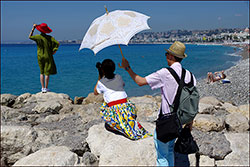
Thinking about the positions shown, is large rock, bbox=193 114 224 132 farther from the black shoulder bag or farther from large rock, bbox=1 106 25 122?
large rock, bbox=1 106 25 122

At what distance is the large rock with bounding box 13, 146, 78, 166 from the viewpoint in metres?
3.66

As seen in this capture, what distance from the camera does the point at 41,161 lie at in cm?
369

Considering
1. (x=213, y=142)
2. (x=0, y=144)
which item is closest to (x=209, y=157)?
(x=213, y=142)

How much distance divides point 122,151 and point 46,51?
5.38 m

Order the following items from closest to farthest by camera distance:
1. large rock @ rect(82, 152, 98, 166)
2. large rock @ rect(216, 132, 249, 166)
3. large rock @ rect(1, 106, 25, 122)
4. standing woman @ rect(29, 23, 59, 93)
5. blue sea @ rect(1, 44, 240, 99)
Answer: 1. large rock @ rect(82, 152, 98, 166)
2. large rock @ rect(216, 132, 249, 166)
3. large rock @ rect(1, 106, 25, 122)
4. standing woman @ rect(29, 23, 59, 93)
5. blue sea @ rect(1, 44, 240, 99)

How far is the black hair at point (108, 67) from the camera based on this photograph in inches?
156

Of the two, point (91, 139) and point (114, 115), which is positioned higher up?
point (114, 115)

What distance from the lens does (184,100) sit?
108 inches

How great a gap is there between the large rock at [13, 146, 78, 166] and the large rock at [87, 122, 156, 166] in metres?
0.42

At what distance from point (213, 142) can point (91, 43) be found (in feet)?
8.64

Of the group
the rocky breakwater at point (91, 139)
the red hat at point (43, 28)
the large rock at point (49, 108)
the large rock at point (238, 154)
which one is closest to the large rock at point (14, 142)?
the rocky breakwater at point (91, 139)

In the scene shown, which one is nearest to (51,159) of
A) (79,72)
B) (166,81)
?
(166,81)

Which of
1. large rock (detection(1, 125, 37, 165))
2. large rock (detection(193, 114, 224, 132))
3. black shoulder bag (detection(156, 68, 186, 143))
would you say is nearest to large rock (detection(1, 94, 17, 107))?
large rock (detection(1, 125, 37, 165))

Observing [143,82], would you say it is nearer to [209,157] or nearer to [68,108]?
[209,157]
